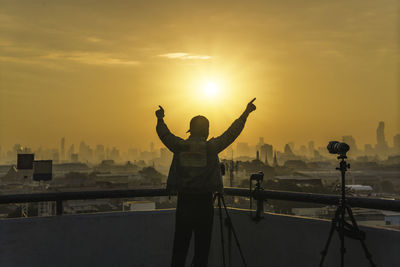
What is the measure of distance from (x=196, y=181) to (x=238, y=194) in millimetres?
1590

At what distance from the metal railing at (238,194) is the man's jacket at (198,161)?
2.84 feet

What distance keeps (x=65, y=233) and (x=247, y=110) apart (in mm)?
2818

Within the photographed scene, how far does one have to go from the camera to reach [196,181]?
4.59m

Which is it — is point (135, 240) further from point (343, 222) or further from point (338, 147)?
point (338, 147)

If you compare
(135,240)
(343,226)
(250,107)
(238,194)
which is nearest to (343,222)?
(343,226)

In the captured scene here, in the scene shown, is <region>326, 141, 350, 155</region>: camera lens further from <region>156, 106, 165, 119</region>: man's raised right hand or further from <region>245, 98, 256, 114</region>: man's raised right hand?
<region>156, 106, 165, 119</region>: man's raised right hand

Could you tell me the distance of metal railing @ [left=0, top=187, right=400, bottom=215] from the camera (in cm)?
449

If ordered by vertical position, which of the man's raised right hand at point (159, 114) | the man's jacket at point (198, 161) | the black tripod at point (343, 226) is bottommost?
the black tripod at point (343, 226)

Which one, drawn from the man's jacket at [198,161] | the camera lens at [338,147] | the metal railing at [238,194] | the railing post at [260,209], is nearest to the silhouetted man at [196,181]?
the man's jacket at [198,161]

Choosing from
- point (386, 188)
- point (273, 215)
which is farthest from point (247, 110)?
point (386, 188)

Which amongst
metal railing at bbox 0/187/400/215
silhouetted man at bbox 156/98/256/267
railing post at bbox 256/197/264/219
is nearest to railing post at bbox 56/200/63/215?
metal railing at bbox 0/187/400/215

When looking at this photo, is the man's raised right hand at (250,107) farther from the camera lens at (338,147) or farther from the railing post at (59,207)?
the railing post at (59,207)

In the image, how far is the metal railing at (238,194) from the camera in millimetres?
4488

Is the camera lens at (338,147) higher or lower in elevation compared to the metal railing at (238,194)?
higher
